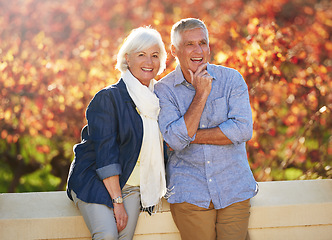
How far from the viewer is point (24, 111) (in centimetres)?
389

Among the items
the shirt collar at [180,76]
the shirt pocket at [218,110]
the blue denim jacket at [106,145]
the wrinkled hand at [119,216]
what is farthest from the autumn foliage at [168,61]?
the wrinkled hand at [119,216]

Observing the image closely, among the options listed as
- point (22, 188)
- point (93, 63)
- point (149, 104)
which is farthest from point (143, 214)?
point (22, 188)

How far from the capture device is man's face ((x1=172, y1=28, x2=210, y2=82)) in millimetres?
2701

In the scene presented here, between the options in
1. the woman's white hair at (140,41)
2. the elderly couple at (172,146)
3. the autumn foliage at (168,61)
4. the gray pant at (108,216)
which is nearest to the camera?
the gray pant at (108,216)

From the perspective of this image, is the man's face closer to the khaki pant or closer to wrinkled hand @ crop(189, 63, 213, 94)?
wrinkled hand @ crop(189, 63, 213, 94)

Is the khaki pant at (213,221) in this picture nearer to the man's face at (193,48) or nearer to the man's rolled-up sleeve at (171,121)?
the man's rolled-up sleeve at (171,121)

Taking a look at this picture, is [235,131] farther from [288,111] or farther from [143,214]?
[288,111]

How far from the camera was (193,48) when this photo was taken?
2.70 meters

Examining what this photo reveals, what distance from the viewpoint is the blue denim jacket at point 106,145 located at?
8.21 feet

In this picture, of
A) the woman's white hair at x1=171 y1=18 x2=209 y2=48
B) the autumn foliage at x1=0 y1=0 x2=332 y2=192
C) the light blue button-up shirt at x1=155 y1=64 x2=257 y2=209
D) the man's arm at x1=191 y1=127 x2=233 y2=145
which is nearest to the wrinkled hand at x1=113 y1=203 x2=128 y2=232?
the light blue button-up shirt at x1=155 y1=64 x2=257 y2=209

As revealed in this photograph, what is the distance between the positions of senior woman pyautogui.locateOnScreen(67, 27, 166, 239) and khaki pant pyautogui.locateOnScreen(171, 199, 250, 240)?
0.67 feet

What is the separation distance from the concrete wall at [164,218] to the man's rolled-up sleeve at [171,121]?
46 cm

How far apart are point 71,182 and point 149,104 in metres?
0.62

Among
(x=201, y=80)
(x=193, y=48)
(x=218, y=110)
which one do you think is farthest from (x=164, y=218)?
(x=193, y=48)
